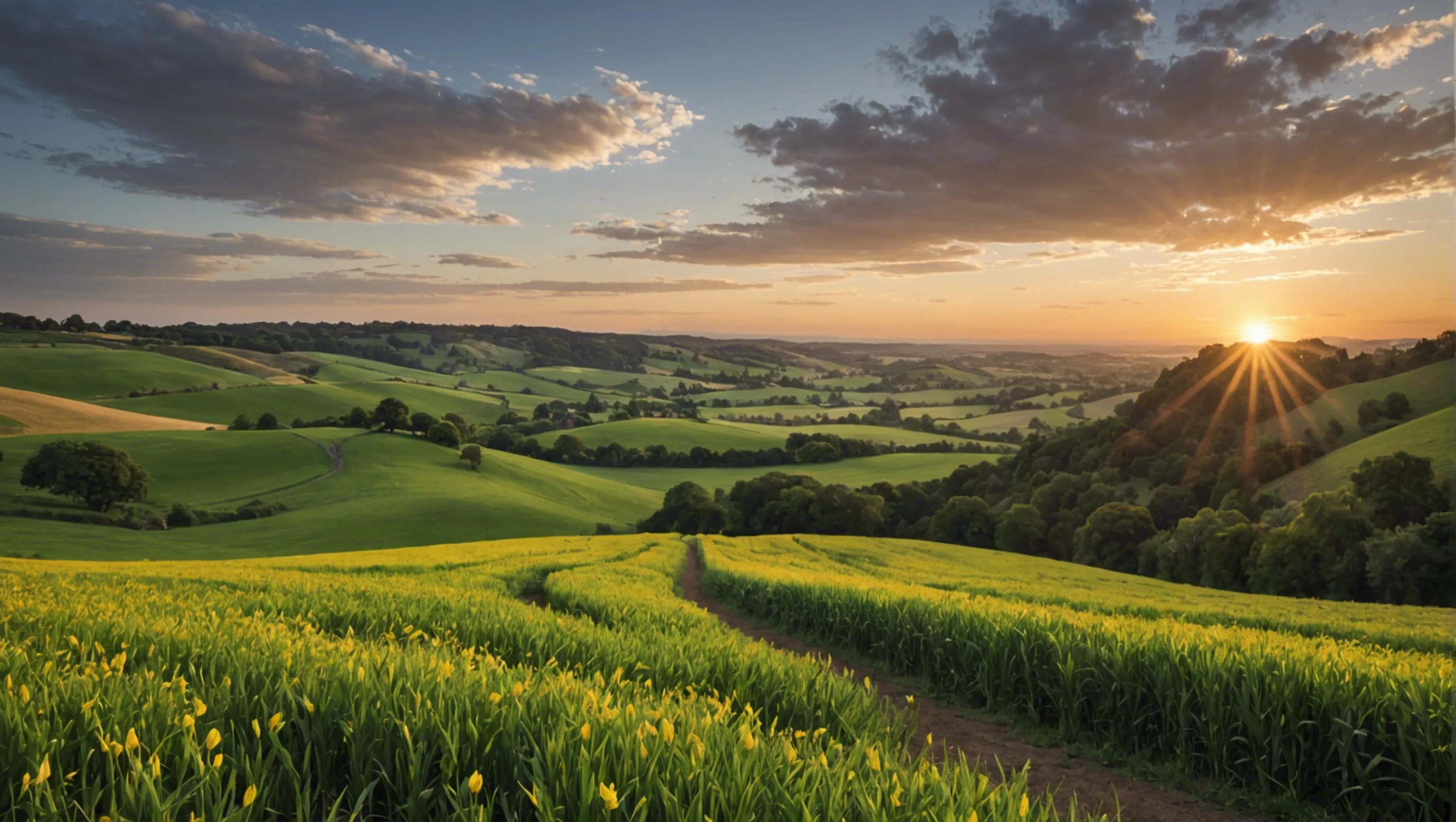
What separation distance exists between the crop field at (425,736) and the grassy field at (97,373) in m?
142

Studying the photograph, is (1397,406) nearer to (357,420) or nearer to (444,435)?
(444,435)

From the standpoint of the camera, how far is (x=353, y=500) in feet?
247

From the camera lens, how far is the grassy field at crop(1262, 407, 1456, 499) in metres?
63.6

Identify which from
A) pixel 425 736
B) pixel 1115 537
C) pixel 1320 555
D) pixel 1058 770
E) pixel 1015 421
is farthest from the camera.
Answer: pixel 1015 421

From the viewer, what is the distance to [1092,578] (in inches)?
1480

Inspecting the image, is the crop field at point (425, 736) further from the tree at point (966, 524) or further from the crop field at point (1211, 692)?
the tree at point (966, 524)

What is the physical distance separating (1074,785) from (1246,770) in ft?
5.19

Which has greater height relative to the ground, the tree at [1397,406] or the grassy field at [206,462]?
the tree at [1397,406]

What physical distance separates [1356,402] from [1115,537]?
57773mm

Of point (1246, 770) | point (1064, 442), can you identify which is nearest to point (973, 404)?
point (1064, 442)

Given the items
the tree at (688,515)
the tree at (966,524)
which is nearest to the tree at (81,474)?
the tree at (688,515)

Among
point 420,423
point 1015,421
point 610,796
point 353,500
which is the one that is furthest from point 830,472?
point 610,796

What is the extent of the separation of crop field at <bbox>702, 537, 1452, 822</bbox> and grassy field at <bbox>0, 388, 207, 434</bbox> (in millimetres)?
114300

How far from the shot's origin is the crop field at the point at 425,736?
9.00ft
